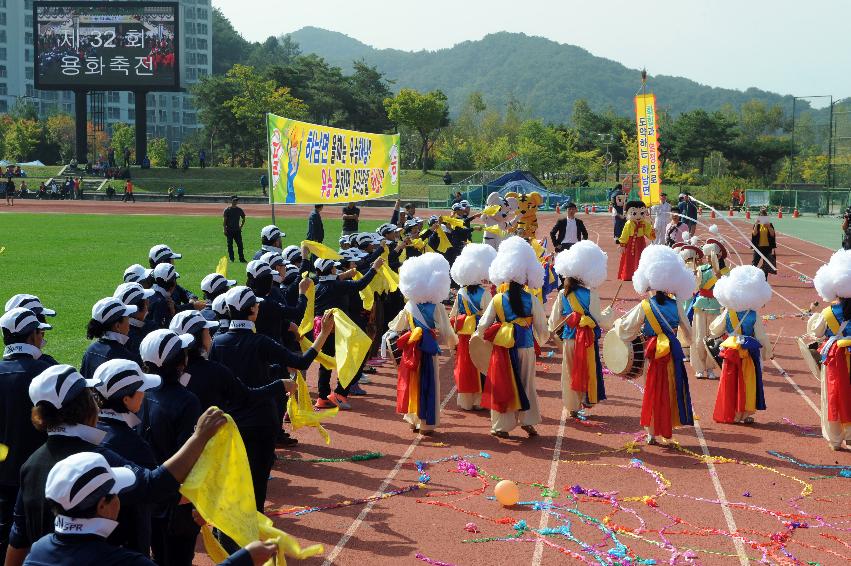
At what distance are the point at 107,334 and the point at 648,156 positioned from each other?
66.4 ft

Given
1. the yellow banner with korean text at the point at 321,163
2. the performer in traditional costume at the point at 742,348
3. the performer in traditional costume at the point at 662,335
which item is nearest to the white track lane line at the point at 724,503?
the performer in traditional costume at the point at 662,335

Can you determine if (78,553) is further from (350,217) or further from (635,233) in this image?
(635,233)

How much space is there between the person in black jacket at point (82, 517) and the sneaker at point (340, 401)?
26.7 feet

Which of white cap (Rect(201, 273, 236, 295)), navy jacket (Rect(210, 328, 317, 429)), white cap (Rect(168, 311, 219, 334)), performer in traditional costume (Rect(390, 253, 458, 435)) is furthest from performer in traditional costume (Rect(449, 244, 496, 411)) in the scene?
white cap (Rect(168, 311, 219, 334))

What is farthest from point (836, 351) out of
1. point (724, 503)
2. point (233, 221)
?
point (233, 221)

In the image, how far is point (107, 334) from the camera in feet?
24.1

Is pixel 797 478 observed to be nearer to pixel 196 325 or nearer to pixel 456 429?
pixel 456 429

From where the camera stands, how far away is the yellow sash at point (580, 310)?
11492mm

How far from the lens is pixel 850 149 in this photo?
52.7 m

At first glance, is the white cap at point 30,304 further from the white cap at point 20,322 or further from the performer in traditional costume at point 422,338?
the performer in traditional costume at point 422,338

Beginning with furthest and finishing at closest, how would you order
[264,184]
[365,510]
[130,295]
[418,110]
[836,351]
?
1. [418,110]
2. [264,184]
3. [836,351]
4. [130,295]
5. [365,510]

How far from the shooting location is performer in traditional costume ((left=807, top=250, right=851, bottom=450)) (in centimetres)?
1023

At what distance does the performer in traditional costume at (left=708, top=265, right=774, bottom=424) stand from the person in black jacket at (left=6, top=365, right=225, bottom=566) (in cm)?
819

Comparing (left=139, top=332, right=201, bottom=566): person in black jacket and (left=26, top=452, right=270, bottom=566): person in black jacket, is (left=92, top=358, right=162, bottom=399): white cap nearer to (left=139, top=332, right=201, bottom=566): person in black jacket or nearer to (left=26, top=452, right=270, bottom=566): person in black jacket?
(left=139, top=332, right=201, bottom=566): person in black jacket
